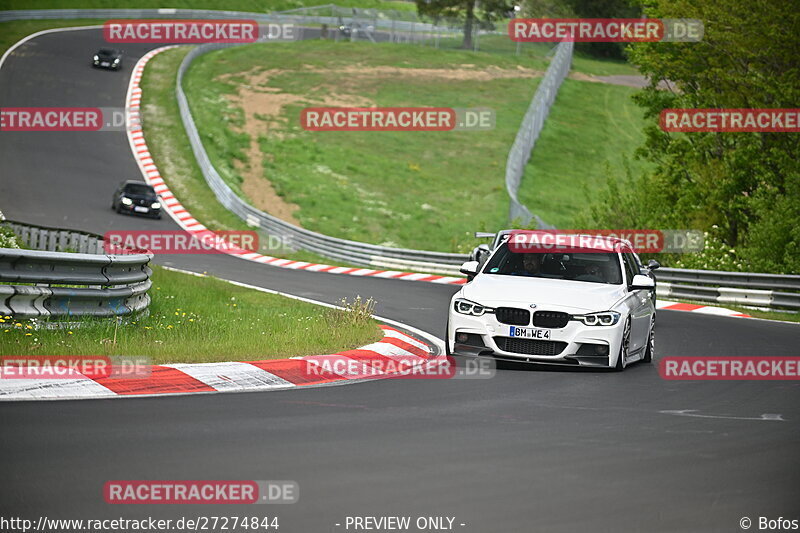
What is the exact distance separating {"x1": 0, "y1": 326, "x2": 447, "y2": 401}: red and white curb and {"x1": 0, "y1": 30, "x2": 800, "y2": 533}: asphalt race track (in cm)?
41

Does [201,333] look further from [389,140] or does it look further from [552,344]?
[389,140]

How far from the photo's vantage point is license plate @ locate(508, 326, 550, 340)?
42.2 ft

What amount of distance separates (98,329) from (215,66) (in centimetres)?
5835

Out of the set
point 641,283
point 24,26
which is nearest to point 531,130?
point 24,26

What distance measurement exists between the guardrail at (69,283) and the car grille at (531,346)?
4.47 meters

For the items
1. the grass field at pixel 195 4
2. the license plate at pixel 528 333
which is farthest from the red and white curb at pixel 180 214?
the grass field at pixel 195 4

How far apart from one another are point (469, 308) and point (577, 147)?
50.2 m

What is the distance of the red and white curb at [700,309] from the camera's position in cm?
2366

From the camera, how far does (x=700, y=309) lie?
24.4m

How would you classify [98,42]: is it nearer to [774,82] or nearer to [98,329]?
[774,82]

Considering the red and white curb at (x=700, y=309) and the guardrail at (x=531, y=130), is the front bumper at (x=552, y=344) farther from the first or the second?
the guardrail at (x=531, y=130)

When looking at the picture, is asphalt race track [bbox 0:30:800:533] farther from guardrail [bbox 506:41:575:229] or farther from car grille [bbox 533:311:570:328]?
guardrail [bbox 506:41:575:229]

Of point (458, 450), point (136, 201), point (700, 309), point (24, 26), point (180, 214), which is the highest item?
point (24, 26)

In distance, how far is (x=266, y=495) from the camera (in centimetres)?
676
